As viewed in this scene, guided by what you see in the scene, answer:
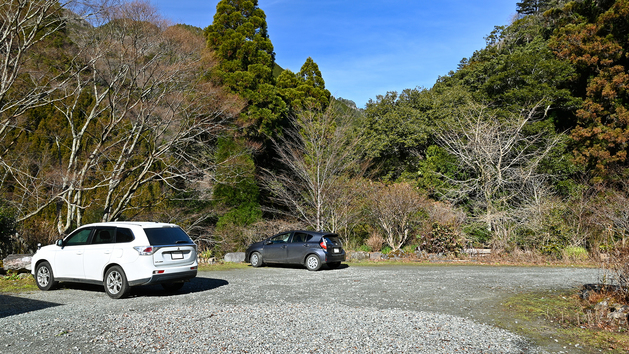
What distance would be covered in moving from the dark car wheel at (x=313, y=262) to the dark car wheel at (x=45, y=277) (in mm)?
7370

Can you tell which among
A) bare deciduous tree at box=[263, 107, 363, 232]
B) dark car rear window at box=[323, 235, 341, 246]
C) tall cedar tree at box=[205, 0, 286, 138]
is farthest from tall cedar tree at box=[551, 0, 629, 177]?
tall cedar tree at box=[205, 0, 286, 138]

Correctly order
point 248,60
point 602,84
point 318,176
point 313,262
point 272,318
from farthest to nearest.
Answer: point 248,60 → point 602,84 → point 318,176 → point 313,262 → point 272,318

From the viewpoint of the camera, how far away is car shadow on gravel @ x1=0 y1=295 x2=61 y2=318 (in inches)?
260

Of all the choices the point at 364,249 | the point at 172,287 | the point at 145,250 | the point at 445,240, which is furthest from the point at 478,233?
the point at 145,250

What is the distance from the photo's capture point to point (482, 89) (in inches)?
1058

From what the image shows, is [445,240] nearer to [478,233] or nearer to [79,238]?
[478,233]

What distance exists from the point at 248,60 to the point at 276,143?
617 centimetres

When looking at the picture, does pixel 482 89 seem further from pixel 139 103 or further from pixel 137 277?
→ pixel 137 277

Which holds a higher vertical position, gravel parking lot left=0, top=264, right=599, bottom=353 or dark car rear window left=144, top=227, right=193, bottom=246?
dark car rear window left=144, top=227, right=193, bottom=246

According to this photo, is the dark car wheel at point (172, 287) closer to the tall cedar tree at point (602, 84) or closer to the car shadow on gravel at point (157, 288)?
the car shadow on gravel at point (157, 288)

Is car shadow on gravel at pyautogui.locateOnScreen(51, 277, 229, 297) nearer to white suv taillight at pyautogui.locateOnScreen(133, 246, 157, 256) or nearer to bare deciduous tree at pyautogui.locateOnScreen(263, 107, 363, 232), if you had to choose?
white suv taillight at pyautogui.locateOnScreen(133, 246, 157, 256)

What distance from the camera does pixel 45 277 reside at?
8828mm

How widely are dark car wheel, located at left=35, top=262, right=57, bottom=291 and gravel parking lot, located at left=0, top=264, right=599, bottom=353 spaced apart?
Answer: 307 mm

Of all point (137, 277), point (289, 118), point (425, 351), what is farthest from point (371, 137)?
point (425, 351)
